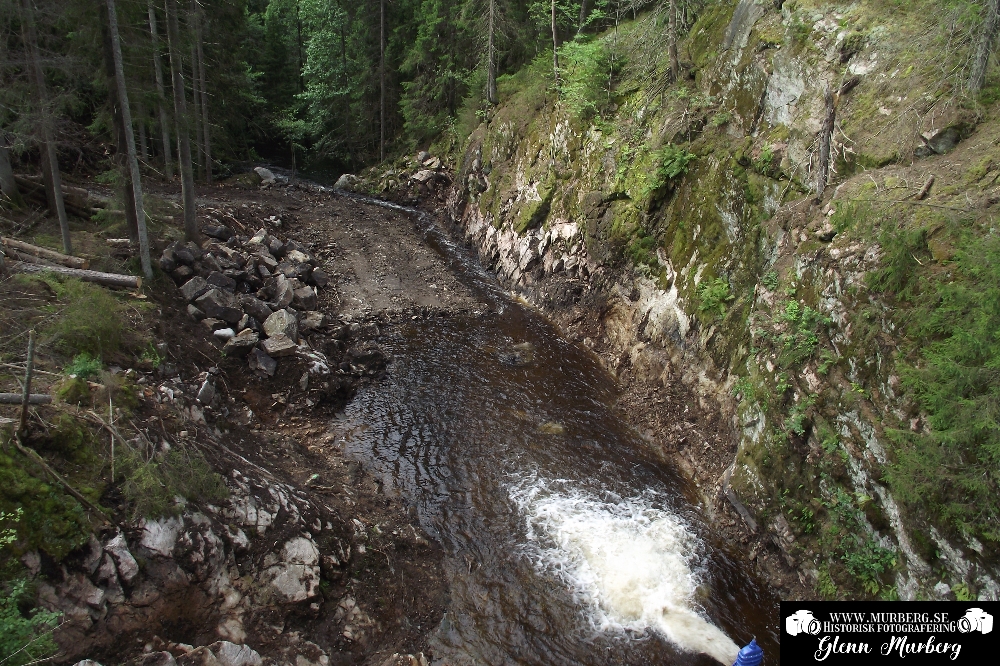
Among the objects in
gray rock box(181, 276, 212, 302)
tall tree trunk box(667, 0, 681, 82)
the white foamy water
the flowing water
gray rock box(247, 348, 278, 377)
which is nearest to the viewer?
the flowing water

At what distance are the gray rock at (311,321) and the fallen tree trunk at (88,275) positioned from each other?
4.14 metres

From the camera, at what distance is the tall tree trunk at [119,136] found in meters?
11.1

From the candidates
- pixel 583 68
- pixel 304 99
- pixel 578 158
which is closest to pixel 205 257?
pixel 578 158

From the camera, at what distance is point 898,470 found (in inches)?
278

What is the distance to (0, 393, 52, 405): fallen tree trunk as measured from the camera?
6.65 m

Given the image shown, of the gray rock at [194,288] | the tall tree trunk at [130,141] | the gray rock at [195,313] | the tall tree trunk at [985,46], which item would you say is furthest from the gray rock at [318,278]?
the tall tree trunk at [985,46]

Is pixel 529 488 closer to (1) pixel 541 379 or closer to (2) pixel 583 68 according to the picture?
(1) pixel 541 379

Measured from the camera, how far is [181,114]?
1423 cm

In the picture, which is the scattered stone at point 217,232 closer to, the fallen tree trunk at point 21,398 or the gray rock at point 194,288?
the gray rock at point 194,288

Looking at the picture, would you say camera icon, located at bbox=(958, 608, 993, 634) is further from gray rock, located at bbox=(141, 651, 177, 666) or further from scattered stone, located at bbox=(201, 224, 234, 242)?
scattered stone, located at bbox=(201, 224, 234, 242)

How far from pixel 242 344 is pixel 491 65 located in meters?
20.4

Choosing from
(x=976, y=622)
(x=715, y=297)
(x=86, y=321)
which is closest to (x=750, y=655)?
(x=976, y=622)

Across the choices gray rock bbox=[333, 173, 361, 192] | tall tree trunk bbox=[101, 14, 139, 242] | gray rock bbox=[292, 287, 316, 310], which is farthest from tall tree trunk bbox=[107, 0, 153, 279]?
gray rock bbox=[333, 173, 361, 192]

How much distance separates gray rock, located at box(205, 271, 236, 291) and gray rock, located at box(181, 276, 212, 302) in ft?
1.34
